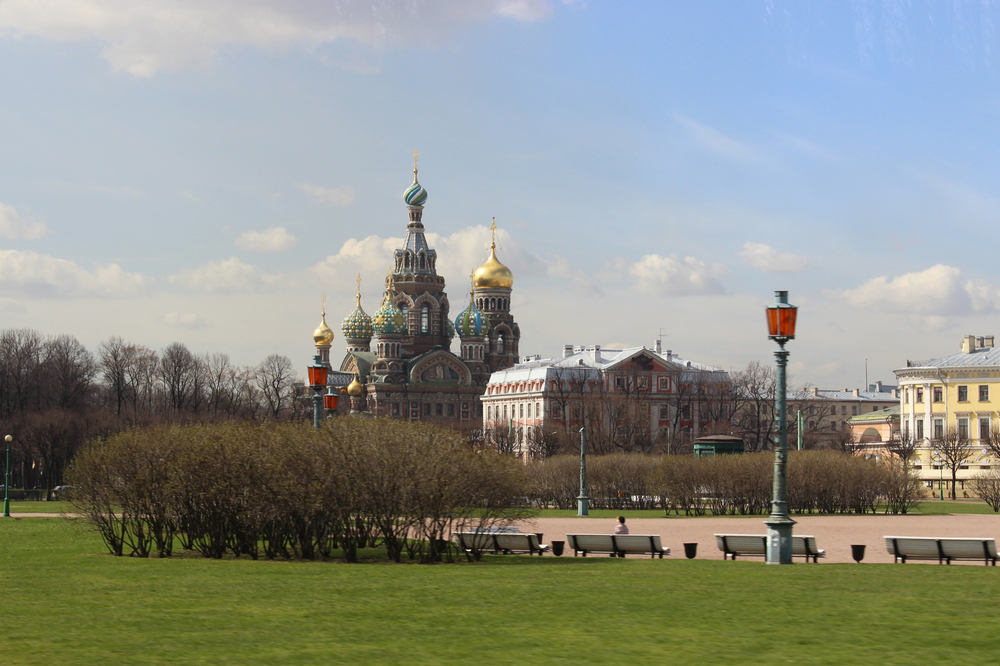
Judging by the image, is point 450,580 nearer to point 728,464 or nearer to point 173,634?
point 173,634

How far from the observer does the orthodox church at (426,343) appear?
12719 centimetres

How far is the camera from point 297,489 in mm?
22719

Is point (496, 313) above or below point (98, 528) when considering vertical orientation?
above

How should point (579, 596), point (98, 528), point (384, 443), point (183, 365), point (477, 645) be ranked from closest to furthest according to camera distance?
1. point (477, 645)
2. point (579, 596)
3. point (384, 443)
4. point (98, 528)
5. point (183, 365)

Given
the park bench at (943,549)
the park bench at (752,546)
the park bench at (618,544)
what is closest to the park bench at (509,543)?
the park bench at (618,544)

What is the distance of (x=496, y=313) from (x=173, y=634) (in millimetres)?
118973

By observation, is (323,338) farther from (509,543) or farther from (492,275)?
(509,543)

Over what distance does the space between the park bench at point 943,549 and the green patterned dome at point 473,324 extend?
355ft

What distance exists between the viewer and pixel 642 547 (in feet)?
76.4

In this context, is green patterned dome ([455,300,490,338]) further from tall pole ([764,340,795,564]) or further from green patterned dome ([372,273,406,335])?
tall pole ([764,340,795,564])

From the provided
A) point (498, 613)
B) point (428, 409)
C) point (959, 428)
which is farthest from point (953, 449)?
point (428, 409)

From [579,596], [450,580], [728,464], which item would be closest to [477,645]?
[579,596]

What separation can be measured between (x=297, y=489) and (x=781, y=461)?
27.6ft

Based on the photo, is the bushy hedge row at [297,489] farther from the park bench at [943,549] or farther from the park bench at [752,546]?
the park bench at [943,549]
